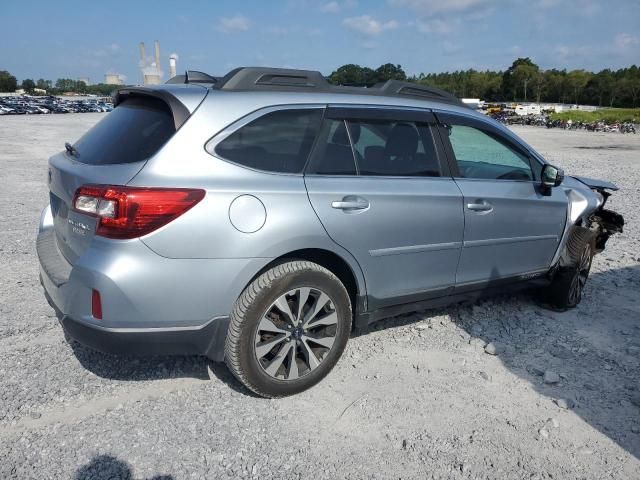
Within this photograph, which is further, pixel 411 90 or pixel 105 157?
pixel 411 90

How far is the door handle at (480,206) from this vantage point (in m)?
3.70

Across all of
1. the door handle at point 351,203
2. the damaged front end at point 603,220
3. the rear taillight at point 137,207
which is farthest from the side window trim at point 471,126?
the rear taillight at point 137,207

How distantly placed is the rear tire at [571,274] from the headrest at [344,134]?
2445 mm

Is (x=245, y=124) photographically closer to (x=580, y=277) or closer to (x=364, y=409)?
(x=364, y=409)

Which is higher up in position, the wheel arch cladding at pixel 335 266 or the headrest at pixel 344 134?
the headrest at pixel 344 134

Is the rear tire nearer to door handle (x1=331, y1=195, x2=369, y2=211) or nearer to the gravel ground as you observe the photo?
the gravel ground

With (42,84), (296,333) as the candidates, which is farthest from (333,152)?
(42,84)

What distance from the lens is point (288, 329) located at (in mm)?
3021

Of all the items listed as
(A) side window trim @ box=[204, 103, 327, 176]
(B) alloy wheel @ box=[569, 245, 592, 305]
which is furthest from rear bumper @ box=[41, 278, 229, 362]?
(B) alloy wheel @ box=[569, 245, 592, 305]

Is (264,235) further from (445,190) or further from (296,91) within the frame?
(445,190)

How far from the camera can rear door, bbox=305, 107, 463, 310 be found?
3090 mm

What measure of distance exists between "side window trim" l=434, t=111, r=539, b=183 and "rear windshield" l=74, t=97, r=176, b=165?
1928 mm

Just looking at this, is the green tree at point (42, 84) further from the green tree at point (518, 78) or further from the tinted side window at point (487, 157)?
the tinted side window at point (487, 157)

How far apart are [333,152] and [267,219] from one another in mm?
689
